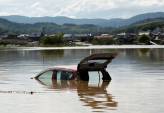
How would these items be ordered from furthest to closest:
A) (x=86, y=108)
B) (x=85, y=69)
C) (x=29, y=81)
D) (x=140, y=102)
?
(x=29, y=81) → (x=85, y=69) → (x=140, y=102) → (x=86, y=108)

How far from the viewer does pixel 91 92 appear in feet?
74.6

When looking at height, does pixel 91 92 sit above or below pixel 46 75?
below

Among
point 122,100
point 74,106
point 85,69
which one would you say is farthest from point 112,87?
point 74,106

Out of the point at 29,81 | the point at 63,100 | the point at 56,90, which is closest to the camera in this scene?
the point at 63,100

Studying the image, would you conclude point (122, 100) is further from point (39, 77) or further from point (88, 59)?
point (39, 77)

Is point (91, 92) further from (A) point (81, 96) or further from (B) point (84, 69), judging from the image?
(B) point (84, 69)

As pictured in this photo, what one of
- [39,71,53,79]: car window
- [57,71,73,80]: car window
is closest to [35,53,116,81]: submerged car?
[57,71,73,80]: car window

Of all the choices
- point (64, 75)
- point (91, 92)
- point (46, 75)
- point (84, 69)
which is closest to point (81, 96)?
point (91, 92)

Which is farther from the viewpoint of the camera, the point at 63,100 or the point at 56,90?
the point at 56,90

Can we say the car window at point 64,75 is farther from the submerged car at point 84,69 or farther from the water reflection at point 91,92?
the water reflection at point 91,92

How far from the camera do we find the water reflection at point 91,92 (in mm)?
17859

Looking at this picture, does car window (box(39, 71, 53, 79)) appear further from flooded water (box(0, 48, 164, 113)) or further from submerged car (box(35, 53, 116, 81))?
flooded water (box(0, 48, 164, 113))

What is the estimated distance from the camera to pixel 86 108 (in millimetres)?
Answer: 17250

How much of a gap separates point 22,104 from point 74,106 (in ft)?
6.57
